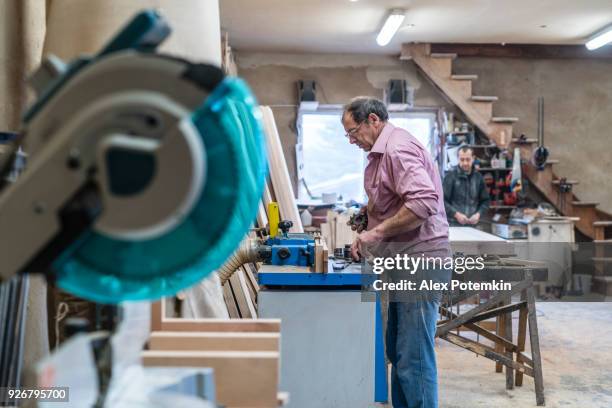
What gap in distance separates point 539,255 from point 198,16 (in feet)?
17.6

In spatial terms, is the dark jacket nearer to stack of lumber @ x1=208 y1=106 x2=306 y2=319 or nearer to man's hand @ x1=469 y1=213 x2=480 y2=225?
man's hand @ x1=469 y1=213 x2=480 y2=225

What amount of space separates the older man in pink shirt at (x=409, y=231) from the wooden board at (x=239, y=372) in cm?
162

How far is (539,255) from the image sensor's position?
641cm

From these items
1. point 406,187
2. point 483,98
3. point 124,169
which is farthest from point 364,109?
point 483,98

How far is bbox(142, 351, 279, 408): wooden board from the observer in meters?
1.04

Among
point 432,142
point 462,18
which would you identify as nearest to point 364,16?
point 462,18

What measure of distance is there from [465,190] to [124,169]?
6224mm

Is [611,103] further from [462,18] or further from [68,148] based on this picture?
[68,148]

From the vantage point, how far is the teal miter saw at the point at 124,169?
2.30 feet

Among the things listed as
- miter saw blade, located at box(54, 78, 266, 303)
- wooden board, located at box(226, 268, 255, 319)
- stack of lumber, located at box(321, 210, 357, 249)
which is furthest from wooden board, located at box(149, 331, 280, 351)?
stack of lumber, located at box(321, 210, 357, 249)

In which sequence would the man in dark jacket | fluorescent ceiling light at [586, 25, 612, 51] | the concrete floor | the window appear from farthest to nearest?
1. the window
2. fluorescent ceiling light at [586, 25, 612, 51]
3. the man in dark jacket
4. the concrete floor

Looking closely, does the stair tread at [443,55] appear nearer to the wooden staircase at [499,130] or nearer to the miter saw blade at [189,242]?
the wooden staircase at [499,130]

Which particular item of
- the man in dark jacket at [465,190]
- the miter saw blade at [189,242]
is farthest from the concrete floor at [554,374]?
the miter saw blade at [189,242]

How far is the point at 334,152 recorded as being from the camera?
8266 millimetres
